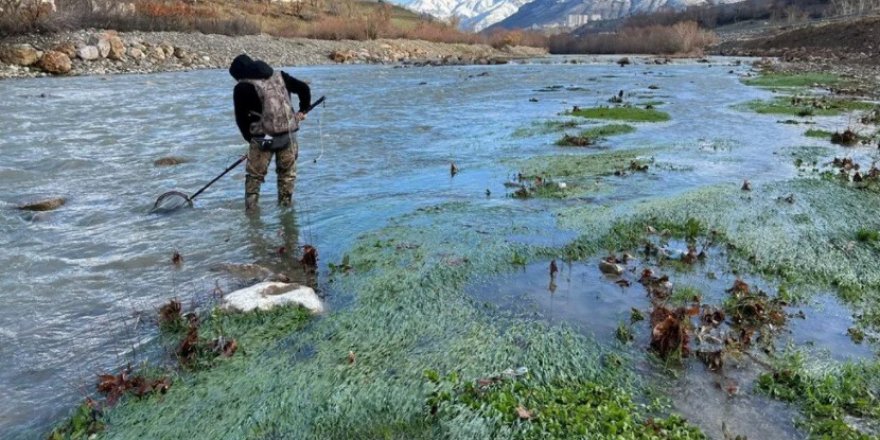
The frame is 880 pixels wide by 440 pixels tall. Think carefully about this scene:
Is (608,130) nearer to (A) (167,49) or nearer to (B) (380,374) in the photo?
(B) (380,374)

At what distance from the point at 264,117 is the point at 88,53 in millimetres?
36765

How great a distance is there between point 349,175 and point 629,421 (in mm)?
10922

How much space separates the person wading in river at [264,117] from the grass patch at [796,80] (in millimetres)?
30519

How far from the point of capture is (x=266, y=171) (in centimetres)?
1118

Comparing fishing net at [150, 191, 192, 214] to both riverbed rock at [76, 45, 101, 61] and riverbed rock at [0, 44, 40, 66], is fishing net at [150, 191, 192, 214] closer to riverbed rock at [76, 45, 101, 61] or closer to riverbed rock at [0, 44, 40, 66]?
riverbed rock at [0, 44, 40, 66]

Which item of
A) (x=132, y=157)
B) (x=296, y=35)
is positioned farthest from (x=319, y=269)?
(x=296, y=35)

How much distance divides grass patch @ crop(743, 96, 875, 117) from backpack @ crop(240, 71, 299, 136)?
18907mm

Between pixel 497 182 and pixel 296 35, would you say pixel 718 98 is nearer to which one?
pixel 497 182

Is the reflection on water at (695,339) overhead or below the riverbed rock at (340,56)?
below

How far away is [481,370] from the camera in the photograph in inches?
214

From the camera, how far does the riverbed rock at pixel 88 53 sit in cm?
3828

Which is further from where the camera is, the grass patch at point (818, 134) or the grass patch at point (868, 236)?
the grass patch at point (818, 134)

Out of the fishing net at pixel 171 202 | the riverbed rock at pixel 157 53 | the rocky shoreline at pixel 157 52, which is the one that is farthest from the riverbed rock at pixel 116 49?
the fishing net at pixel 171 202

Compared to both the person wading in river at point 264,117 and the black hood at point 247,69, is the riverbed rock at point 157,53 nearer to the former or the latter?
the person wading in river at point 264,117
